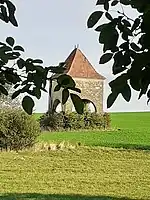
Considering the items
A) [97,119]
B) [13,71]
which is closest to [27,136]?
[97,119]

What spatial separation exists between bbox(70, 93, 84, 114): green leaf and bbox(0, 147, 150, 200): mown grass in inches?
363

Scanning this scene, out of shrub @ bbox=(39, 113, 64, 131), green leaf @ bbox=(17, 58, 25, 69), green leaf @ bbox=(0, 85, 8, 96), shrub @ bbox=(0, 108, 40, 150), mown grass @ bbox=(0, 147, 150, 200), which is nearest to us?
green leaf @ bbox=(17, 58, 25, 69)

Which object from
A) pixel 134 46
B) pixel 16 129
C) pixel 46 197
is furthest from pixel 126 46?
pixel 16 129

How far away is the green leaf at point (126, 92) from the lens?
4.58ft

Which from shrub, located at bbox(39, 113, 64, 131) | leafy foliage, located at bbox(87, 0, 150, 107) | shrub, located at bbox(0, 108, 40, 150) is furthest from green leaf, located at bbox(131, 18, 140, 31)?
shrub, located at bbox(39, 113, 64, 131)

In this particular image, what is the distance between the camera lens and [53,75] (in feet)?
5.83

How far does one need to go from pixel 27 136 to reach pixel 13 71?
17794mm

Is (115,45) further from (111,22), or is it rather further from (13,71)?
(13,71)

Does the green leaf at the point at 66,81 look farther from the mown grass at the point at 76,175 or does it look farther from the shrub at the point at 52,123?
the shrub at the point at 52,123

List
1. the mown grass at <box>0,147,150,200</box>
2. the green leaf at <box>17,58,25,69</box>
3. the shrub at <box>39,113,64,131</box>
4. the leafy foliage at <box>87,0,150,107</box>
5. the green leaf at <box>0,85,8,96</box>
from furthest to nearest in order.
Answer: the shrub at <box>39,113,64,131</box> → the mown grass at <box>0,147,150,200</box> → the green leaf at <box>0,85,8,96</box> → the green leaf at <box>17,58,25,69</box> → the leafy foliage at <box>87,0,150,107</box>

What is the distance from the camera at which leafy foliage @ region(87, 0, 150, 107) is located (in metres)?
1.36

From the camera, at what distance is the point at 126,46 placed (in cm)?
158

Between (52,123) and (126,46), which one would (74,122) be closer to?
(52,123)

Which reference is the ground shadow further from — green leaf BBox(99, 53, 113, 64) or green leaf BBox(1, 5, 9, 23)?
green leaf BBox(99, 53, 113, 64)
